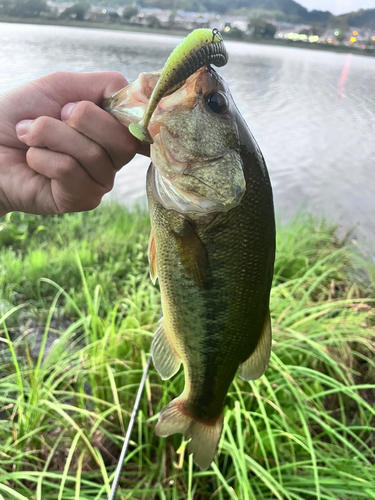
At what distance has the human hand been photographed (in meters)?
0.78

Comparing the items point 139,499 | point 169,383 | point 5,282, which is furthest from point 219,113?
point 5,282

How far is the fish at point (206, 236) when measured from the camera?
611 mm

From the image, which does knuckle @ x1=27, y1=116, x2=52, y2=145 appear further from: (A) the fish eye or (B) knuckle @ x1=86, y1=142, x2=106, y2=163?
(A) the fish eye

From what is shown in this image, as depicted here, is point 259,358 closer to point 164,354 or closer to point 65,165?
point 164,354

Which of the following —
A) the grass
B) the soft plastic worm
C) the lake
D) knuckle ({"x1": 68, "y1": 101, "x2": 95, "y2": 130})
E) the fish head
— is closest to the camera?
the soft plastic worm

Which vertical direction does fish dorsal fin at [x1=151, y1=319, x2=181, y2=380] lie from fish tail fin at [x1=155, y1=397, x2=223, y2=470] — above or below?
above

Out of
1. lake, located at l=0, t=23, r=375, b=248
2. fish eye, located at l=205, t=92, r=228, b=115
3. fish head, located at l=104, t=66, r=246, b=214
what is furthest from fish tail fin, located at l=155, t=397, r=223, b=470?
lake, located at l=0, t=23, r=375, b=248

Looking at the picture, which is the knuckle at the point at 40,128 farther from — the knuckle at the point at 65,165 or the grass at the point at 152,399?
the grass at the point at 152,399

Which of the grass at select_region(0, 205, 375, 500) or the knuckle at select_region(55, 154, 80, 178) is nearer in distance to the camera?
the knuckle at select_region(55, 154, 80, 178)

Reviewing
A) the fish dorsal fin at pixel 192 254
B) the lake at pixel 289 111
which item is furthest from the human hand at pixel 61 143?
the lake at pixel 289 111

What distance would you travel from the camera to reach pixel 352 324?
1.75m

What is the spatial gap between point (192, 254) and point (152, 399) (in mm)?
1088

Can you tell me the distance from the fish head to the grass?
0.94 metres

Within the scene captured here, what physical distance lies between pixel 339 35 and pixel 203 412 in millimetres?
5088
